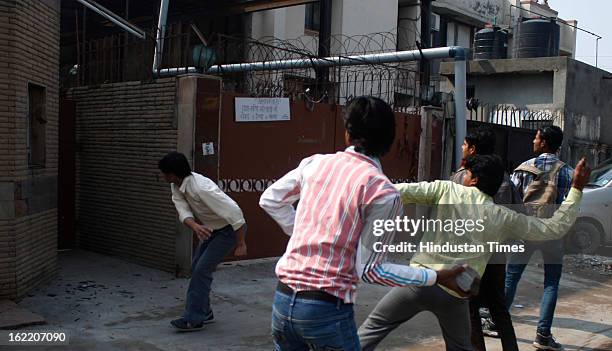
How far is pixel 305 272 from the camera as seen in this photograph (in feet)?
8.40

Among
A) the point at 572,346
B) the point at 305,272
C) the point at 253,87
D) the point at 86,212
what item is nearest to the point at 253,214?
the point at 253,87

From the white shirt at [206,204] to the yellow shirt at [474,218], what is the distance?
76.4 inches

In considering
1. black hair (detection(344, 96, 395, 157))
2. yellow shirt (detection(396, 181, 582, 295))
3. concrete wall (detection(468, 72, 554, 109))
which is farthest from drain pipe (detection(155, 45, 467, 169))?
black hair (detection(344, 96, 395, 157))

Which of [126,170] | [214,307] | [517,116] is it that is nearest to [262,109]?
[126,170]

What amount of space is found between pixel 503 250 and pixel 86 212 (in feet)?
19.8

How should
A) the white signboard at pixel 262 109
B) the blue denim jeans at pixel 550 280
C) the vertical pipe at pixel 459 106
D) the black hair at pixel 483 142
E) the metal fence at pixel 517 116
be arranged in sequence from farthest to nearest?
the metal fence at pixel 517 116
the vertical pipe at pixel 459 106
the white signboard at pixel 262 109
the blue denim jeans at pixel 550 280
the black hair at pixel 483 142

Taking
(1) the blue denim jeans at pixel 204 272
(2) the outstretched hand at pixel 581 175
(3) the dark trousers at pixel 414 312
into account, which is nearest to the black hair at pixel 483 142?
(2) the outstretched hand at pixel 581 175

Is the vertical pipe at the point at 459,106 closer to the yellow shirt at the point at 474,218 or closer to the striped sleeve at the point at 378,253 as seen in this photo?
the yellow shirt at the point at 474,218

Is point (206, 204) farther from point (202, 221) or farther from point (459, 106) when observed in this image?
point (459, 106)

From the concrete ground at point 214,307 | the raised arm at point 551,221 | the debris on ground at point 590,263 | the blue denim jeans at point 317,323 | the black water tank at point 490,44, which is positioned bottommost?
the debris on ground at point 590,263

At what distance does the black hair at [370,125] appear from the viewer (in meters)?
2.62

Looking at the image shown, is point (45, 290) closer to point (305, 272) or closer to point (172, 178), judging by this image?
point (172, 178)

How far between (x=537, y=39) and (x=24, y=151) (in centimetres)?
1414

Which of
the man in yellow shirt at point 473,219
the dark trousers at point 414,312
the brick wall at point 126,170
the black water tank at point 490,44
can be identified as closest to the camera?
the dark trousers at point 414,312
